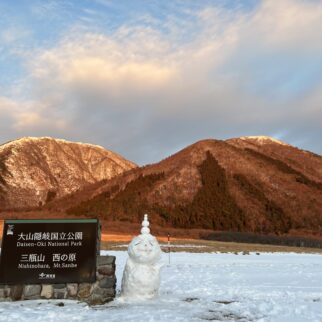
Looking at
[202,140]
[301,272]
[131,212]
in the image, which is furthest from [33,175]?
[301,272]

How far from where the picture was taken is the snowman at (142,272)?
11492 mm

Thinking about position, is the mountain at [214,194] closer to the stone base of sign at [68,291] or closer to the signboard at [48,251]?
the signboard at [48,251]

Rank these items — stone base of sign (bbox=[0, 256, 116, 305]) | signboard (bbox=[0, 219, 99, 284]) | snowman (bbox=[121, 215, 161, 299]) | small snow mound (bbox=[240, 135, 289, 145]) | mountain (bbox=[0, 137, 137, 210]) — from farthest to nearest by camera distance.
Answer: mountain (bbox=[0, 137, 137, 210])
small snow mound (bbox=[240, 135, 289, 145])
signboard (bbox=[0, 219, 99, 284])
stone base of sign (bbox=[0, 256, 116, 305])
snowman (bbox=[121, 215, 161, 299])

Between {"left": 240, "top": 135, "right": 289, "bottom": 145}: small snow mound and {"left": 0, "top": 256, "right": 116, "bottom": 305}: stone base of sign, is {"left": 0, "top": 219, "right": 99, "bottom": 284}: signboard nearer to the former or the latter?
{"left": 0, "top": 256, "right": 116, "bottom": 305}: stone base of sign

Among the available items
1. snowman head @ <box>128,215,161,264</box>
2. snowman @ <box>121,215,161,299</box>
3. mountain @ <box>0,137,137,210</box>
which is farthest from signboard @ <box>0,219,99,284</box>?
mountain @ <box>0,137,137,210</box>

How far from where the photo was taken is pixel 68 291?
11.8 m

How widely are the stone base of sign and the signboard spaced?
0.40 ft

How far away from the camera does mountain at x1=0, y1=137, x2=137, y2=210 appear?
151250 millimetres

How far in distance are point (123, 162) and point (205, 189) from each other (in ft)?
354

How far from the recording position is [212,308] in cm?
1089

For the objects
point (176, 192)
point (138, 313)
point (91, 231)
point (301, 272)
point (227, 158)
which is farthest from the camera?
point (227, 158)

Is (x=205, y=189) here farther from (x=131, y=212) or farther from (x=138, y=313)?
(x=138, y=313)

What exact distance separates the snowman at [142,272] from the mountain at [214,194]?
72.1 metres

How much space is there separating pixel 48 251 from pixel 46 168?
163 metres
